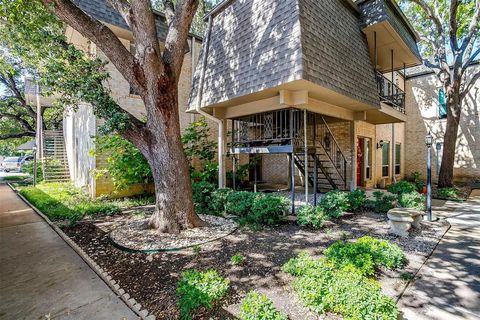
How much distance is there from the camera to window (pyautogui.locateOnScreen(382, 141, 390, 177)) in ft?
42.0

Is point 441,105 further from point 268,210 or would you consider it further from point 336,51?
point 268,210

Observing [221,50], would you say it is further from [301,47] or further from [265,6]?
[301,47]

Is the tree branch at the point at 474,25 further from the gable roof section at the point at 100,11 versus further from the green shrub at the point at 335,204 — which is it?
the gable roof section at the point at 100,11

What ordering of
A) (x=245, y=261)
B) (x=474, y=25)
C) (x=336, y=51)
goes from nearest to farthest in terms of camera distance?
(x=245, y=261) → (x=336, y=51) → (x=474, y=25)

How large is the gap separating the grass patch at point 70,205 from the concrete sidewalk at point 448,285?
274 inches

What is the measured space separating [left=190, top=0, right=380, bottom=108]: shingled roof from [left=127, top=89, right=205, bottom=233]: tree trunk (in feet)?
7.65

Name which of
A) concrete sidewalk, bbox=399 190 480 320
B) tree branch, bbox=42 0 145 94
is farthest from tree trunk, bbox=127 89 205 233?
concrete sidewalk, bbox=399 190 480 320

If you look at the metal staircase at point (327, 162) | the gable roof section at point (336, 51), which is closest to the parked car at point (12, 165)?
the metal staircase at point (327, 162)

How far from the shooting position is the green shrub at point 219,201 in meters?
6.98

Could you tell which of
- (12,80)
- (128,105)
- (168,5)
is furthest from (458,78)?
(12,80)

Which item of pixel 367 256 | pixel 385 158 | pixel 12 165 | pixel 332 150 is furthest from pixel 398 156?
pixel 12 165

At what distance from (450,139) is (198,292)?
13.3 metres

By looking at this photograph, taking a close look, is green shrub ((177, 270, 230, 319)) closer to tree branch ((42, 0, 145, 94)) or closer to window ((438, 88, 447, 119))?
tree branch ((42, 0, 145, 94))

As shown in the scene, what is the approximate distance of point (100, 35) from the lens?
15.4ft
